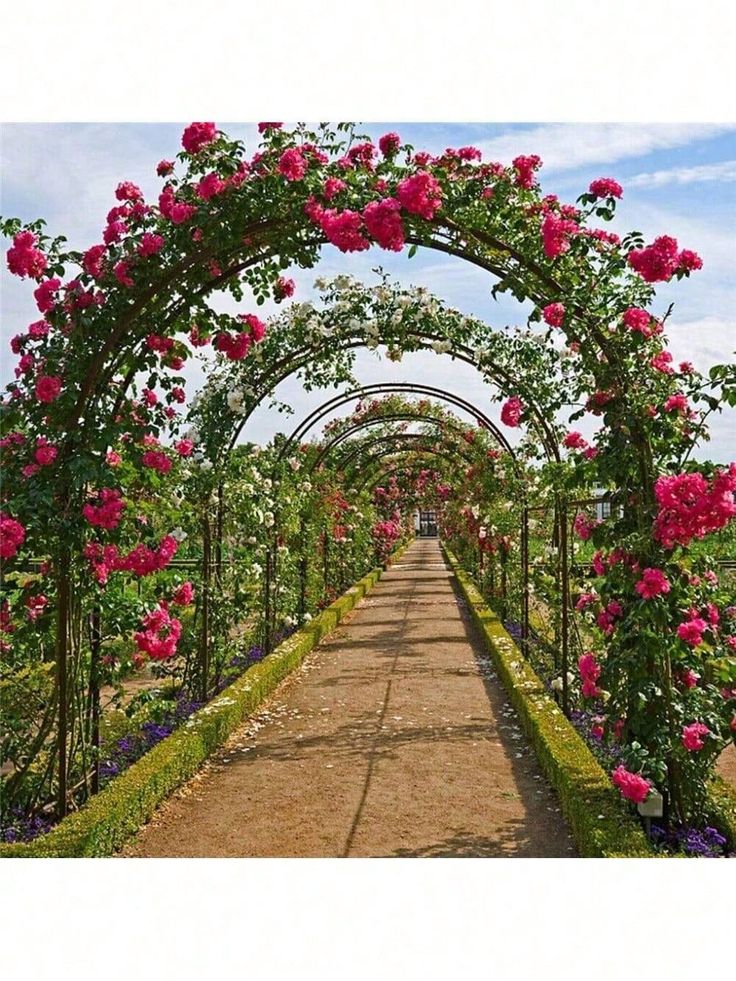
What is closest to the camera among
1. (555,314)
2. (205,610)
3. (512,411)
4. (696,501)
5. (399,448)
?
(696,501)

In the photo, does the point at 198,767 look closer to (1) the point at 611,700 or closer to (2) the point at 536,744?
(2) the point at 536,744

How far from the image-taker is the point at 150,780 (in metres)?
4.37

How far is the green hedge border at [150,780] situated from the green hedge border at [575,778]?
6.04 feet

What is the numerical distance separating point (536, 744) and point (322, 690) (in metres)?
2.47

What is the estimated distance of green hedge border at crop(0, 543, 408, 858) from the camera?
11.9 ft

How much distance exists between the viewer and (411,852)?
155 inches

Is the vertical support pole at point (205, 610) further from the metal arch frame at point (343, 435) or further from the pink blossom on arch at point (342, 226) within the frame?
the metal arch frame at point (343, 435)

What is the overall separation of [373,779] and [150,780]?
A: 1.23 metres

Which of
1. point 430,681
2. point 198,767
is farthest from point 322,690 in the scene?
point 198,767

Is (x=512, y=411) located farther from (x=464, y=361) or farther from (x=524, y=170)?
(x=524, y=170)

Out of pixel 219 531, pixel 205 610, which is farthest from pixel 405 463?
pixel 205 610

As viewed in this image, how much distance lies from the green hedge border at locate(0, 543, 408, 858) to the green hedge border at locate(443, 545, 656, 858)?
1.84 m

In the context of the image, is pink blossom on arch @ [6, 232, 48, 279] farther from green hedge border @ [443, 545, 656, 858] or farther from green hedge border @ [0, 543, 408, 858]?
green hedge border @ [443, 545, 656, 858]

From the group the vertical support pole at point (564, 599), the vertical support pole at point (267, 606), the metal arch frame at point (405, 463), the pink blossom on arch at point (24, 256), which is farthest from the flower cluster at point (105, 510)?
the metal arch frame at point (405, 463)
